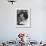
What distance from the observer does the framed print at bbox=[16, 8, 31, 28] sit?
5371mm

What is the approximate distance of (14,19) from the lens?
17.5 feet

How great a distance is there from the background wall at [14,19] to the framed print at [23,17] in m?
0.12

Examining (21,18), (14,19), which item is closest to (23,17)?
(21,18)

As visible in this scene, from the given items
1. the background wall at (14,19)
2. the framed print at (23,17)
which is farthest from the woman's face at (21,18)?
the background wall at (14,19)

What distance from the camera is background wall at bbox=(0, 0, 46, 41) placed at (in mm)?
5332

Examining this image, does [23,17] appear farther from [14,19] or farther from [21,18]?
[14,19]

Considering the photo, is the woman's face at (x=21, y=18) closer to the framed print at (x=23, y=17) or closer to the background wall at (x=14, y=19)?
the framed print at (x=23, y=17)

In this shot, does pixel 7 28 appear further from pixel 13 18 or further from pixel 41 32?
pixel 41 32

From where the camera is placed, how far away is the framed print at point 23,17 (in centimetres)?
537

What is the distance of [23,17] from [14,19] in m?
0.36

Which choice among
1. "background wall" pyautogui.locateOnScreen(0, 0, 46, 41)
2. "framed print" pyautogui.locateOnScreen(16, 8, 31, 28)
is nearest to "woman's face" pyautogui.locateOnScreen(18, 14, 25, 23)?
Result: "framed print" pyautogui.locateOnScreen(16, 8, 31, 28)

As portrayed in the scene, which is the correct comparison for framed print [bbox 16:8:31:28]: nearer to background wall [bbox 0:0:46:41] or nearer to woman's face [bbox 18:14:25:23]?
woman's face [bbox 18:14:25:23]

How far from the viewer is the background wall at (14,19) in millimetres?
5332

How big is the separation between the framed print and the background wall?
0.12 meters
